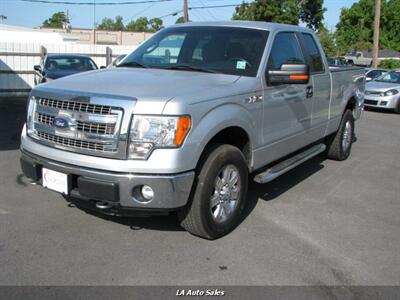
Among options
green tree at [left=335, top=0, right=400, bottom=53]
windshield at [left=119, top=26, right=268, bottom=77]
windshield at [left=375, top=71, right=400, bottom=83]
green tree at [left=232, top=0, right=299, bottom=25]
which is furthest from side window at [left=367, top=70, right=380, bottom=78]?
green tree at [left=335, top=0, right=400, bottom=53]

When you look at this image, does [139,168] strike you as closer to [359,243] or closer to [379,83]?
[359,243]

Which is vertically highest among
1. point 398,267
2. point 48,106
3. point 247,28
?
point 247,28

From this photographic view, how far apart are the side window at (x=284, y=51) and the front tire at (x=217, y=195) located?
1.22 metres

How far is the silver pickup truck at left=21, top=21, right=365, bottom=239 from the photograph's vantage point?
11.4ft

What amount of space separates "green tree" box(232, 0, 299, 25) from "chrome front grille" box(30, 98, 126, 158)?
41315mm

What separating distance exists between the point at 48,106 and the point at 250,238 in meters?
2.19

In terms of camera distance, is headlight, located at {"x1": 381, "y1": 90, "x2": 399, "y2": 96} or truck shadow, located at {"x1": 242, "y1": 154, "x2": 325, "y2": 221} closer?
truck shadow, located at {"x1": 242, "y1": 154, "x2": 325, "y2": 221}

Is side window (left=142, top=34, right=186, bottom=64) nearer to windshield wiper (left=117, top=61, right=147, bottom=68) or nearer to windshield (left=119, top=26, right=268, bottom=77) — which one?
windshield (left=119, top=26, right=268, bottom=77)

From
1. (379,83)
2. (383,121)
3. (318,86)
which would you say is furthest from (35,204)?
(379,83)

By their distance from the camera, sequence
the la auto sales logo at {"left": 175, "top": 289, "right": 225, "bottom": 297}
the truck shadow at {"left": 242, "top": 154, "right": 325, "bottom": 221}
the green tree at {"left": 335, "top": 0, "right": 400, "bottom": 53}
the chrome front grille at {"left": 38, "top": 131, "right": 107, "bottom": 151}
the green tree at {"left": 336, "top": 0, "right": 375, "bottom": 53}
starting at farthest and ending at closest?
the green tree at {"left": 335, "top": 0, "right": 400, "bottom": 53} → the green tree at {"left": 336, "top": 0, "right": 375, "bottom": 53} → the truck shadow at {"left": 242, "top": 154, "right": 325, "bottom": 221} → the chrome front grille at {"left": 38, "top": 131, "right": 107, "bottom": 151} → the la auto sales logo at {"left": 175, "top": 289, "right": 225, "bottom": 297}

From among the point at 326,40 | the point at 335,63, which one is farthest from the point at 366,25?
→ the point at 335,63

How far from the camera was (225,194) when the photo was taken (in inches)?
165

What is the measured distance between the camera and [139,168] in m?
3.47

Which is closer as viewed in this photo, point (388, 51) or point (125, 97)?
point (125, 97)
